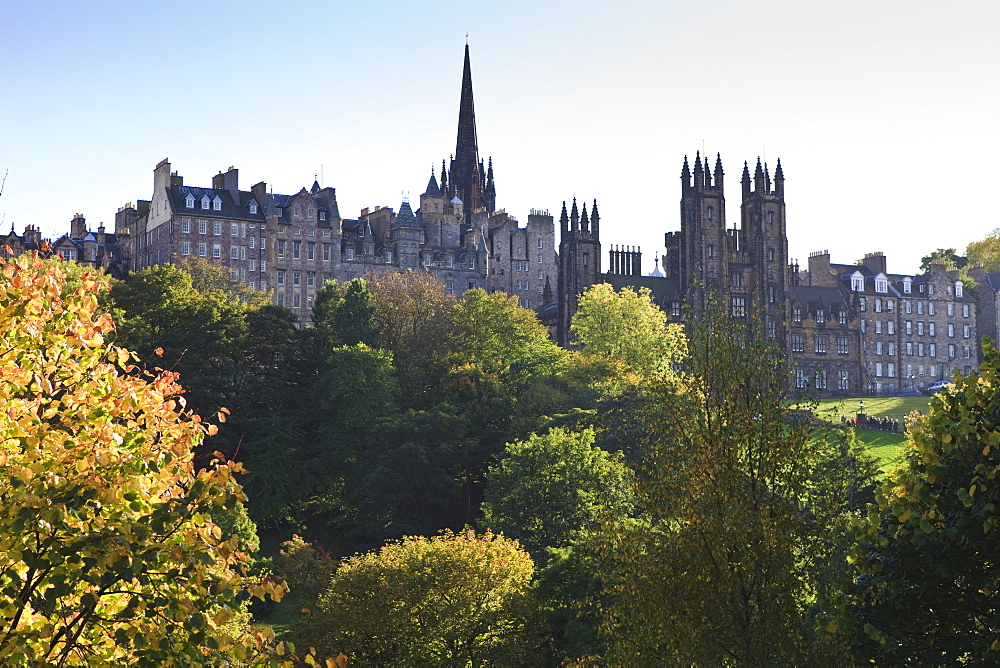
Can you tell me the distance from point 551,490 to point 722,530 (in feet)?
98.6

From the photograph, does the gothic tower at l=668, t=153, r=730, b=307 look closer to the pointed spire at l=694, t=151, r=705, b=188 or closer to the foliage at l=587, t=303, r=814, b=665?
the pointed spire at l=694, t=151, r=705, b=188

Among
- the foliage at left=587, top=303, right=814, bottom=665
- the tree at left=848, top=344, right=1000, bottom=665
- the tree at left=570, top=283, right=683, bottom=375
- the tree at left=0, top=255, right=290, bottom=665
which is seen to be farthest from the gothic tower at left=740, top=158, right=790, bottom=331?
the tree at left=0, top=255, right=290, bottom=665

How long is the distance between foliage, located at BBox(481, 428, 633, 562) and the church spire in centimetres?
7578

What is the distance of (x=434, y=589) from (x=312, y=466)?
23911 mm

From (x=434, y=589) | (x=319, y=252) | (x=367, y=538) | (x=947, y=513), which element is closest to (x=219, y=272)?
(x=319, y=252)

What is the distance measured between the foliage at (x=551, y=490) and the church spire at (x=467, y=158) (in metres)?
75.8

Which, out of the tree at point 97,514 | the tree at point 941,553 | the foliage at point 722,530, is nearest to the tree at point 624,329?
the foliage at point 722,530

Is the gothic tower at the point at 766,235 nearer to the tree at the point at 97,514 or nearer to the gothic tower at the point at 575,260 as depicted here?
the gothic tower at the point at 575,260

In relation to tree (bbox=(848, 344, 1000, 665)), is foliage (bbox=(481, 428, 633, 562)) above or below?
below

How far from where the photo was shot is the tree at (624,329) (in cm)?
7988

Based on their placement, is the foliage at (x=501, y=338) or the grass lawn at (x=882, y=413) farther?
the foliage at (x=501, y=338)

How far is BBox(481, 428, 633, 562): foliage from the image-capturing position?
46.2 metres

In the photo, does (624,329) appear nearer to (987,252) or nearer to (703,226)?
(703,226)

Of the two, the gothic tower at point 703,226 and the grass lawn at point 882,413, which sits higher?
the gothic tower at point 703,226
